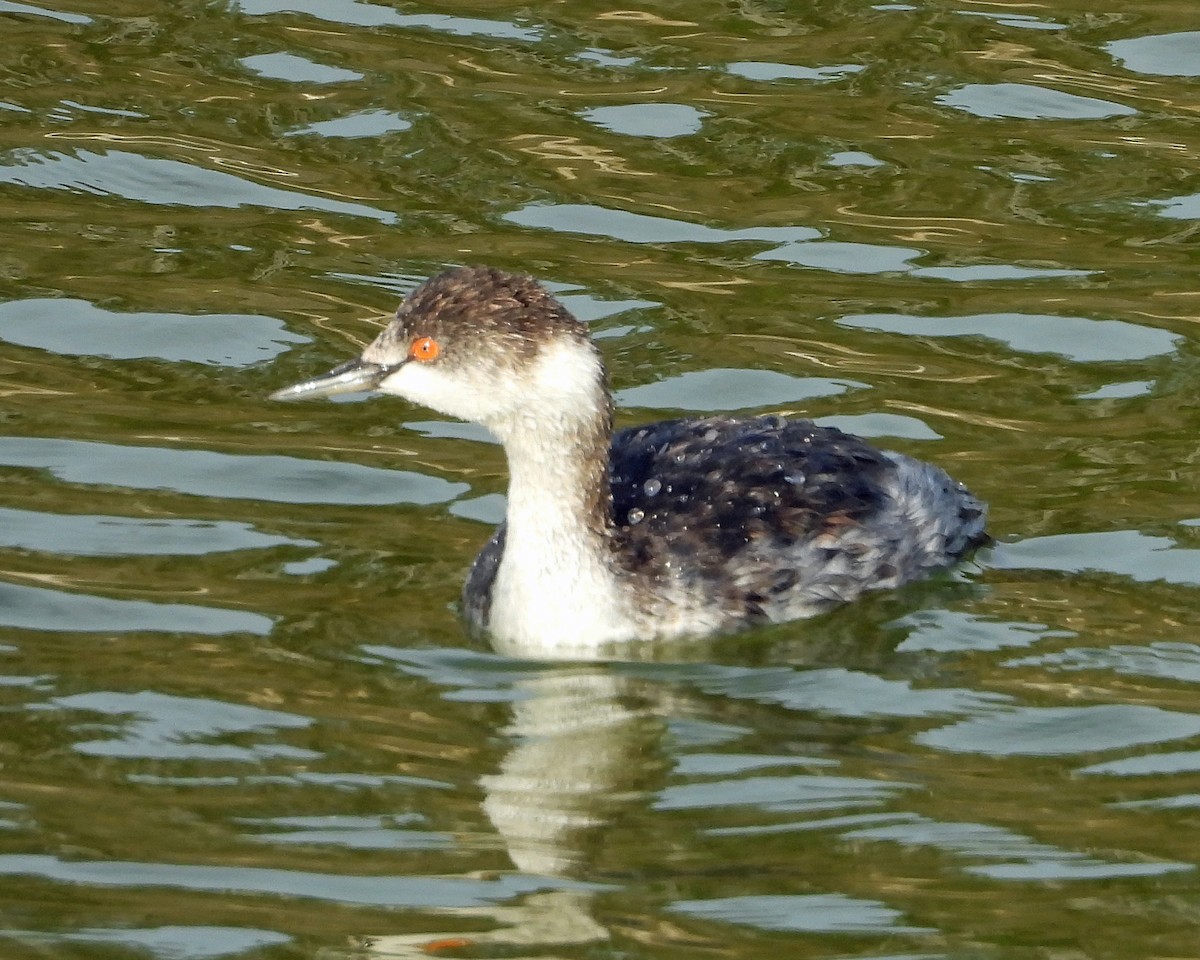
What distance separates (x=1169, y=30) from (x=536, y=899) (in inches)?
347

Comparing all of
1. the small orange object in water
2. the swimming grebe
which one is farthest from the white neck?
the small orange object in water

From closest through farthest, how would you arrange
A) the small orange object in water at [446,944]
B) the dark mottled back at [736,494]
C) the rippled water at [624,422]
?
1. the small orange object in water at [446,944]
2. the rippled water at [624,422]
3. the dark mottled back at [736,494]

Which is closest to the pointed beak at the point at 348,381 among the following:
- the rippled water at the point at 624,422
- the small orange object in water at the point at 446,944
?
the rippled water at the point at 624,422

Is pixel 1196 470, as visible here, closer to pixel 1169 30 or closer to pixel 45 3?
pixel 1169 30

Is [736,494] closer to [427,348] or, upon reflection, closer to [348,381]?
[427,348]

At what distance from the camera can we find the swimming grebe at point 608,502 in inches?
334

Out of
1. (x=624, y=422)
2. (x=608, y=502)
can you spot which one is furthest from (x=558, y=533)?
(x=624, y=422)

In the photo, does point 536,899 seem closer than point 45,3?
Yes

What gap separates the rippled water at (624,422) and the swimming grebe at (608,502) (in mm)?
189

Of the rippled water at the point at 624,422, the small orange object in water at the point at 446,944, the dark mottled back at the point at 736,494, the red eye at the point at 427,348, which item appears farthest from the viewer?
the dark mottled back at the point at 736,494

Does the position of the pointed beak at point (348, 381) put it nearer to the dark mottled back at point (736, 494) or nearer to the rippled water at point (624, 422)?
the rippled water at point (624, 422)

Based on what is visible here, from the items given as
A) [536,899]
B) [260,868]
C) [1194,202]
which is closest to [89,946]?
[260,868]

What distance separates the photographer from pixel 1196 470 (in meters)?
9.66

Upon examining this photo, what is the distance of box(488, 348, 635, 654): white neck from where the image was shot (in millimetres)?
8500
